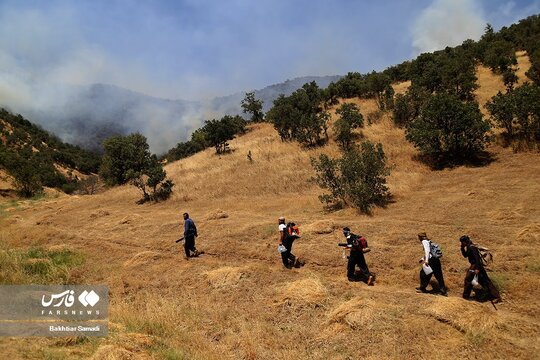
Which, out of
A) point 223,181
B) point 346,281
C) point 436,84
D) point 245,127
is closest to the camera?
point 346,281

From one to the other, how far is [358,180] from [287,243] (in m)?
8.76

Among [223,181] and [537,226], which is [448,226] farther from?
[223,181]

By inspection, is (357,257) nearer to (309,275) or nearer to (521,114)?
(309,275)

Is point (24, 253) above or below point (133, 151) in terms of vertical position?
below

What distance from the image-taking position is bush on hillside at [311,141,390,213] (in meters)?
17.8

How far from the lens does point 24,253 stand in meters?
13.9

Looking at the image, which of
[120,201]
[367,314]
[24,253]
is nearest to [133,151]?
[120,201]

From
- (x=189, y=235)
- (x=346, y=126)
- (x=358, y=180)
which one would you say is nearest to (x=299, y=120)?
(x=346, y=126)

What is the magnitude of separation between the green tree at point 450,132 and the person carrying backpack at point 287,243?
15.6 meters

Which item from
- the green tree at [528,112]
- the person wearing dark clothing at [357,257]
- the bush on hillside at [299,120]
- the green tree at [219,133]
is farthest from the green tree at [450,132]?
the green tree at [219,133]

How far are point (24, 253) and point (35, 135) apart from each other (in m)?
89.9

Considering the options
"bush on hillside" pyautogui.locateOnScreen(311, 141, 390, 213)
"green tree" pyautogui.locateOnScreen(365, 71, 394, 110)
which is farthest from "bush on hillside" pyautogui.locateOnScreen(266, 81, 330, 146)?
"bush on hillside" pyautogui.locateOnScreen(311, 141, 390, 213)

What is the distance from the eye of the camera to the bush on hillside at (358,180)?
17828 millimetres

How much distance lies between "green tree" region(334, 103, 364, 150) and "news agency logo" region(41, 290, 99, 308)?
22993 mm
